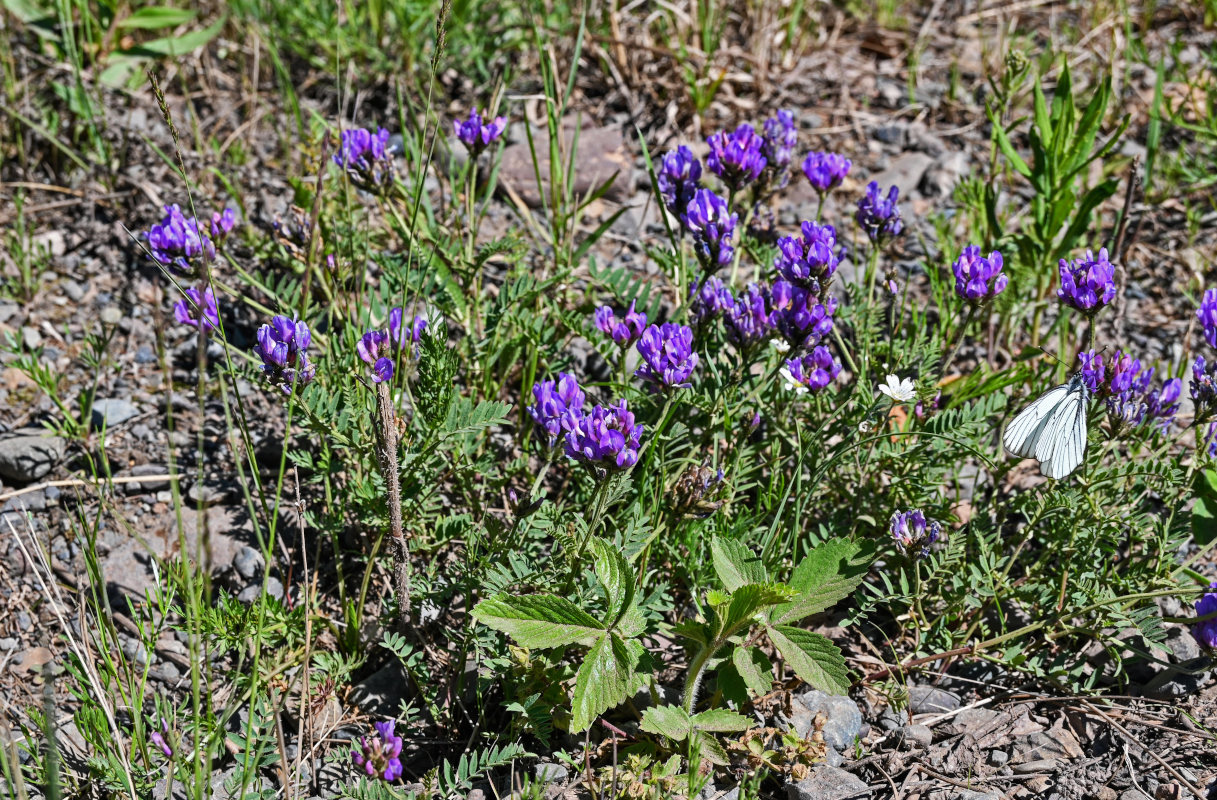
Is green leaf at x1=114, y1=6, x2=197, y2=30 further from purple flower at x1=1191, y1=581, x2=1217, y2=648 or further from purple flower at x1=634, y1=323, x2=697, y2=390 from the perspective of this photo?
purple flower at x1=1191, y1=581, x2=1217, y2=648

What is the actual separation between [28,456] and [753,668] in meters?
2.44

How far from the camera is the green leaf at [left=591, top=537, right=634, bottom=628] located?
251 cm

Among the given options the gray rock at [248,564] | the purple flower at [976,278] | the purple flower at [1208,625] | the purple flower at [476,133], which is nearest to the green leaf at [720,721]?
the purple flower at [1208,625]

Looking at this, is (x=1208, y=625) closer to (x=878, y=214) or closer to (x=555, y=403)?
(x=878, y=214)

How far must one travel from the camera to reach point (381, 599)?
10.2 ft

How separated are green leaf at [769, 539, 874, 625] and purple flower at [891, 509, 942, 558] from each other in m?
0.24

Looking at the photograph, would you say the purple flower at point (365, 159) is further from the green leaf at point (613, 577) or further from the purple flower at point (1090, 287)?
the purple flower at point (1090, 287)

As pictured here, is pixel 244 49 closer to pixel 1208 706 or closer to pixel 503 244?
pixel 503 244

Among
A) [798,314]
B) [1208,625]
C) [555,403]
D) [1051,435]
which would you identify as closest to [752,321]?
[798,314]

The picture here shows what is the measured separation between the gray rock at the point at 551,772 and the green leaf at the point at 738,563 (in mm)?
637

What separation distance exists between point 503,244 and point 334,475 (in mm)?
934

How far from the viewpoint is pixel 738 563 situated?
8.80 feet

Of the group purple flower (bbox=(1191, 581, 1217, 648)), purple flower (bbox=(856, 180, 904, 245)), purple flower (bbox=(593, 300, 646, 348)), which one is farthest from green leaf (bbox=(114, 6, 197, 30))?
purple flower (bbox=(1191, 581, 1217, 648))

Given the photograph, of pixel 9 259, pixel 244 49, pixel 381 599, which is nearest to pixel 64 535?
pixel 381 599
